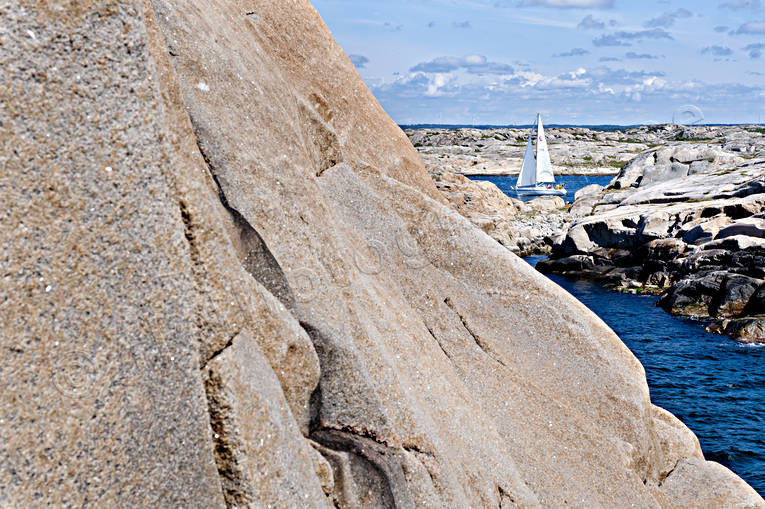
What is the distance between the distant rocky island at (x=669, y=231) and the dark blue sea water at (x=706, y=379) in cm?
249

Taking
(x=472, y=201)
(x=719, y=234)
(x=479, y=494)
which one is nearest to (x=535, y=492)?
(x=479, y=494)

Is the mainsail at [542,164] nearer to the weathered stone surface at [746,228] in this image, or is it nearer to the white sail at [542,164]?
the white sail at [542,164]

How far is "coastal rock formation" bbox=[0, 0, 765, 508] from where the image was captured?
568cm

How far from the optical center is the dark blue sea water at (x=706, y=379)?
33094 mm

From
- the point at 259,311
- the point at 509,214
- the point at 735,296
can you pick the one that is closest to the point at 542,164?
the point at 509,214

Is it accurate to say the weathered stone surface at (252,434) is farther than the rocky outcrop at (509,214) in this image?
No

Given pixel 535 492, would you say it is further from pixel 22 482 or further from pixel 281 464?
pixel 22 482

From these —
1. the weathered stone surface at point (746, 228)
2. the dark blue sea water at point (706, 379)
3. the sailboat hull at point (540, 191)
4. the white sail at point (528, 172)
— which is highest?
the weathered stone surface at point (746, 228)

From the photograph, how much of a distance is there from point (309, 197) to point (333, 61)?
24.2ft

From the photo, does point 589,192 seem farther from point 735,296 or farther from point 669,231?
point 735,296

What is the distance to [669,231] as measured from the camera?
73.4 m

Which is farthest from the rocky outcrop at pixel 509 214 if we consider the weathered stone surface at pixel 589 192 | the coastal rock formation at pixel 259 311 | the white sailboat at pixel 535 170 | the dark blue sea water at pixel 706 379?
the coastal rock formation at pixel 259 311

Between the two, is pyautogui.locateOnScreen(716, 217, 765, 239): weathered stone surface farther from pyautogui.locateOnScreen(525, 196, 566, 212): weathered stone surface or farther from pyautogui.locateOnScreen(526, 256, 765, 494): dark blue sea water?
pyautogui.locateOnScreen(525, 196, 566, 212): weathered stone surface

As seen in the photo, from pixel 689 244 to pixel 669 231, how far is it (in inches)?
240
